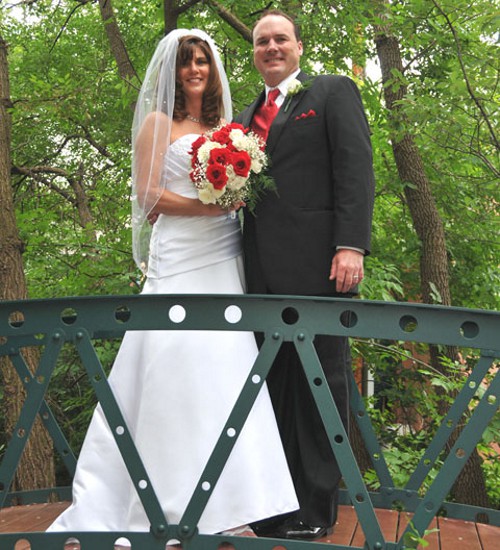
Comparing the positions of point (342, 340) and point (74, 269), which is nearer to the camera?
point (342, 340)

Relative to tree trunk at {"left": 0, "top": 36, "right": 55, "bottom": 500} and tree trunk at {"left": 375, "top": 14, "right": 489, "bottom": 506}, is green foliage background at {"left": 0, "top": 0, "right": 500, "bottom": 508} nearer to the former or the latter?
tree trunk at {"left": 375, "top": 14, "right": 489, "bottom": 506}

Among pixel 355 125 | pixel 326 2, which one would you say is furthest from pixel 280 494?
pixel 326 2

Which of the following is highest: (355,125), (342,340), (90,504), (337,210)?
(355,125)

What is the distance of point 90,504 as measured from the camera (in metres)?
3.28

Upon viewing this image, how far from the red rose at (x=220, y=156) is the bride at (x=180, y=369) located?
0.26 meters

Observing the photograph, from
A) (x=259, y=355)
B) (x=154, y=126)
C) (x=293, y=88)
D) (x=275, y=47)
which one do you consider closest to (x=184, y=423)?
(x=259, y=355)

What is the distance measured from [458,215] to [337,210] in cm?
527

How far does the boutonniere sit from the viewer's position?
139 inches

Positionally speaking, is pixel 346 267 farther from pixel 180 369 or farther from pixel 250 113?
pixel 250 113

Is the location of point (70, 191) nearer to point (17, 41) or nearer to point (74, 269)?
point (17, 41)

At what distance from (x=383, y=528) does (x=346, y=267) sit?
1.27 meters

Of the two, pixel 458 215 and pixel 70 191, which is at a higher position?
pixel 70 191

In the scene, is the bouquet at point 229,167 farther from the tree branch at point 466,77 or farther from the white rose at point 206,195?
the tree branch at point 466,77

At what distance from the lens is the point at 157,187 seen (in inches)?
139
